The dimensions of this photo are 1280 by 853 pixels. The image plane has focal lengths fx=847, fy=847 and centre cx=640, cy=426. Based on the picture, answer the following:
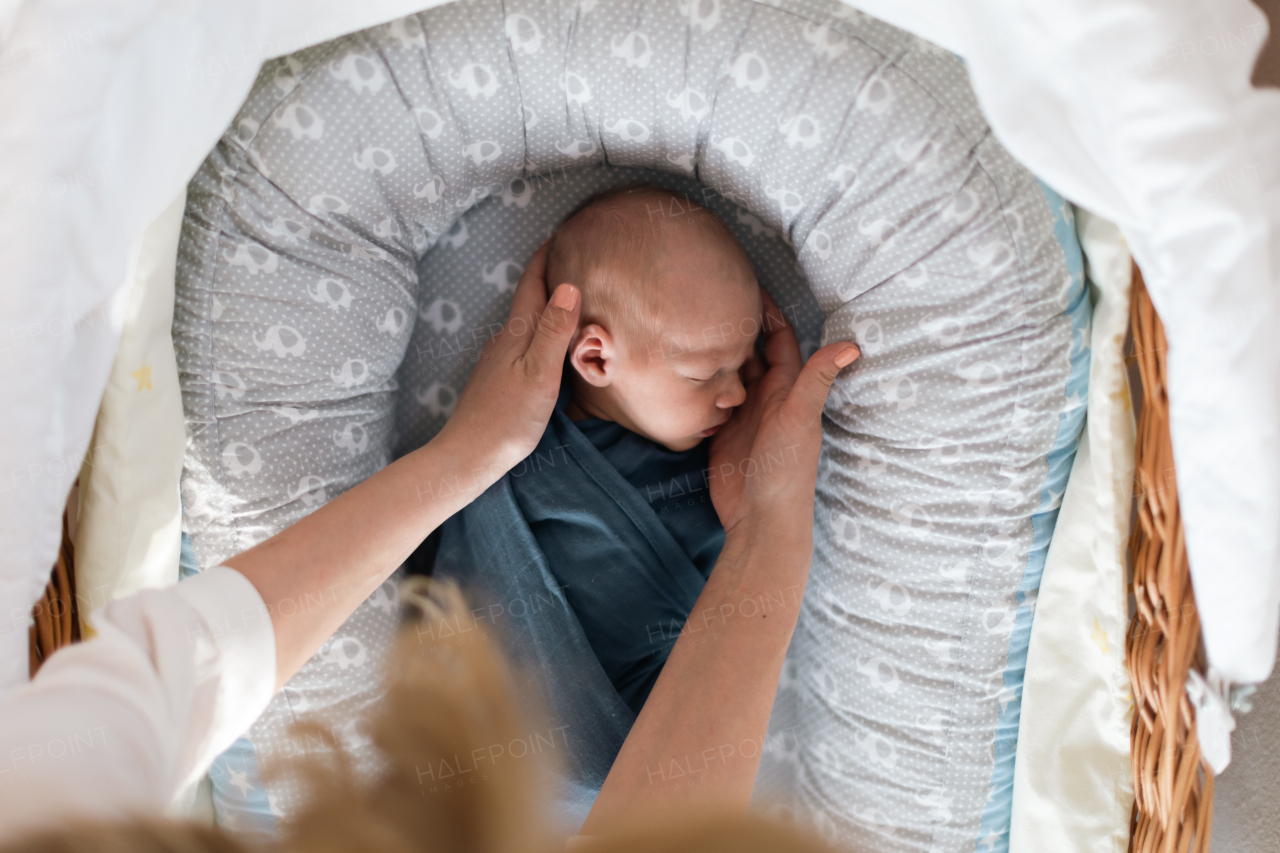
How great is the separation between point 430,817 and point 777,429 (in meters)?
0.69

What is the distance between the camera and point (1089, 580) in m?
1.03

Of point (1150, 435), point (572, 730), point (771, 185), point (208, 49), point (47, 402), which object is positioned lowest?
point (572, 730)

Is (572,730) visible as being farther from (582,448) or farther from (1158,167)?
(1158,167)

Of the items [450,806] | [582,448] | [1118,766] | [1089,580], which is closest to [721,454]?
[582,448]

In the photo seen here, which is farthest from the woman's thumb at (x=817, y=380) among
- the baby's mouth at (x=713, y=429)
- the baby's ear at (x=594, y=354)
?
the baby's ear at (x=594, y=354)

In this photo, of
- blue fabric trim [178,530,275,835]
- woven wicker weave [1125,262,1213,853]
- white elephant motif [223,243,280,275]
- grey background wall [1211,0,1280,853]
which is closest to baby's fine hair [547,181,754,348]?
white elephant motif [223,243,280,275]

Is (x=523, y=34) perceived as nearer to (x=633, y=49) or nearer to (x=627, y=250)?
(x=633, y=49)

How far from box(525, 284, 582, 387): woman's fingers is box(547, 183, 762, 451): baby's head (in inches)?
1.7

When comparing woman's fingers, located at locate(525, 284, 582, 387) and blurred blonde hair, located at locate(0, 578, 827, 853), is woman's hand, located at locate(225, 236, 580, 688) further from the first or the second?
blurred blonde hair, located at locate(0, 578, 827, 853)

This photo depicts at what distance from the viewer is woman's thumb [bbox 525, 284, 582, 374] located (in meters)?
1.07

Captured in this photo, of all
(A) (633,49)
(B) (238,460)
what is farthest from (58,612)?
(A) (633,49)

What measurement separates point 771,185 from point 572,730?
0.74 metres

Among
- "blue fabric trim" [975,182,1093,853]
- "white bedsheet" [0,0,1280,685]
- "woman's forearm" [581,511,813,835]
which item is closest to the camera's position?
"white bedsheet" [0,0,1280,685]

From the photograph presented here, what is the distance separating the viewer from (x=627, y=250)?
42.2 inches
